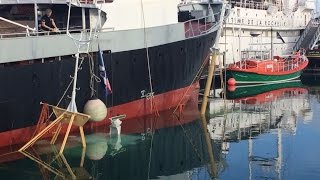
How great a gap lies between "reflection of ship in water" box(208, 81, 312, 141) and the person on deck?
753 cm

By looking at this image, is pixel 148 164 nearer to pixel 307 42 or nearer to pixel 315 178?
pixel 315 178

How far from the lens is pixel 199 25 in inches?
1037

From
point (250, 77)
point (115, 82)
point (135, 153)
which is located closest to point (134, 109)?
point (115, 82)

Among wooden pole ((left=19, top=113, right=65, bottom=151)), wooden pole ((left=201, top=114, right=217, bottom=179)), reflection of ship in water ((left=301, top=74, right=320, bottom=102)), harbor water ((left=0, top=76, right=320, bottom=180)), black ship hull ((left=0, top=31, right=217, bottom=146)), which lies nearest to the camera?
harbor water ((left=0, top=76, right=320, bottom=180))

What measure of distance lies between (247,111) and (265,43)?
28.3 m

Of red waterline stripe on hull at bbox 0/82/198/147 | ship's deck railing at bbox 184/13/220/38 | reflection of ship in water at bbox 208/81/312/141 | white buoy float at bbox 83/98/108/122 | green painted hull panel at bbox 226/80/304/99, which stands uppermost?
ship's deck railing at bbox 184/13/220/38

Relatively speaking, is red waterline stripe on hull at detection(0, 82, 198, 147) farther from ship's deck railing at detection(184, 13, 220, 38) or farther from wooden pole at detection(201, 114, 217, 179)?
ship's deck railing at detection(184, 13, 220, 38)

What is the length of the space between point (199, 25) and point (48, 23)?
10196 mm

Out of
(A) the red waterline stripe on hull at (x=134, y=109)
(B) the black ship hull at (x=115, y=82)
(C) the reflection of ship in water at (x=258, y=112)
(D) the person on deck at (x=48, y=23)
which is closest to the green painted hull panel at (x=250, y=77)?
(C) the reflection of ship in water at (x=258, y=112)

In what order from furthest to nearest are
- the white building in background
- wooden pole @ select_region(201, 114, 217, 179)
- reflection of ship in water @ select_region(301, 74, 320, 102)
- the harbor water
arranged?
the white building in background, reflection of ship in water @ select_region(301, 74, 320, 102), wooden pole @ select_region(201, 114, 217, 179), the harbor water

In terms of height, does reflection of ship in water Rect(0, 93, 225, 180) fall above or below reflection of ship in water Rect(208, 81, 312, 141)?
above

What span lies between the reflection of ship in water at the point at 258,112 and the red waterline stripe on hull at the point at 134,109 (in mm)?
1950

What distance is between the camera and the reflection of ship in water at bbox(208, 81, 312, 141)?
70.1 ft

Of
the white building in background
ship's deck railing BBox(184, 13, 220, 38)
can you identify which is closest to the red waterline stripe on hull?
ship's deck railing BBox(184, 13, 220, 38)
